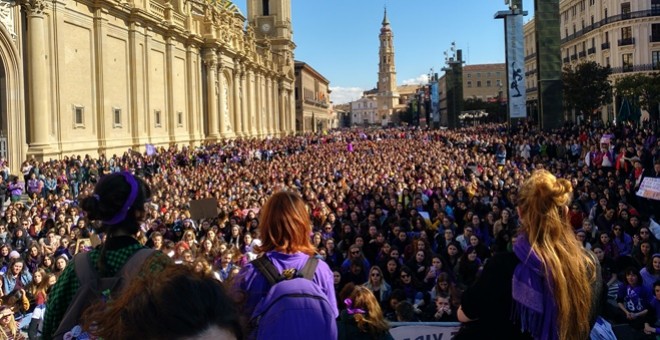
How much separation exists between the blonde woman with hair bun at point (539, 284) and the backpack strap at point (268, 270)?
959mm

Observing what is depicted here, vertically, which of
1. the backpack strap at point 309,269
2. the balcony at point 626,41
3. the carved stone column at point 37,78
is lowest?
the backpack strap at point 309,269

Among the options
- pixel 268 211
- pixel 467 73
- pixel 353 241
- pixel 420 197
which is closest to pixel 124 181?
pixel 268 211

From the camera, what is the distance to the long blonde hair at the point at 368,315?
4.76 meters

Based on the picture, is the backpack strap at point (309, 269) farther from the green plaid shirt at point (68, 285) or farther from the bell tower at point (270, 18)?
the bell tower at point (270, 18)

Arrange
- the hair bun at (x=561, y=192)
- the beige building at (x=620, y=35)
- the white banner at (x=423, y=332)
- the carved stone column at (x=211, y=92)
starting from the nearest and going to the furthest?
the hair bun at (x=561, y=192) < the white banner at (x=423, y=332) < the carved stone column at (x=211, y=92) < the beige building at (x=620, y=35)

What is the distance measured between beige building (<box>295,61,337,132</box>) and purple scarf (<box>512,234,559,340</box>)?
103774 mm

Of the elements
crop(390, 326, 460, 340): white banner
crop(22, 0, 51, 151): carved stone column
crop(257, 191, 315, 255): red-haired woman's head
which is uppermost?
crop(22, 0, 51, 151): carved stone column

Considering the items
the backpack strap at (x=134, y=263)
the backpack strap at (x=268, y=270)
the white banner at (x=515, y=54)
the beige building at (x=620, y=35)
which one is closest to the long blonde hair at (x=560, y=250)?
the backpack strap at (x=268, y=270)

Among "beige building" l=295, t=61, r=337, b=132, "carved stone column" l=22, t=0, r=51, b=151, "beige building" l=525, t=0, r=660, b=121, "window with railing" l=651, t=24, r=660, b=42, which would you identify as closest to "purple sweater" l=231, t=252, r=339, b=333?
"carved stone column" l=22, t=0, r=51, b=151

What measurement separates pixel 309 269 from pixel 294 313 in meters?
0.36

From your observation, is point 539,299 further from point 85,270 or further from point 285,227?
point 85,270

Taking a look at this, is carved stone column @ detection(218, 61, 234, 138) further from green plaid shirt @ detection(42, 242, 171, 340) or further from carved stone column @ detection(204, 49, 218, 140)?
green plaid shirt @ detection(42, 242, 171, 340)

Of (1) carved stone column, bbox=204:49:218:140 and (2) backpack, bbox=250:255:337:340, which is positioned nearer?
(2) backpack, bbox=250:255:337:340

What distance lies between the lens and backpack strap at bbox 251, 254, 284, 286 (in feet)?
10.4
